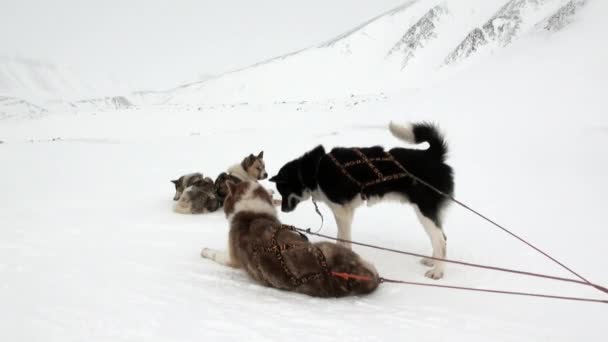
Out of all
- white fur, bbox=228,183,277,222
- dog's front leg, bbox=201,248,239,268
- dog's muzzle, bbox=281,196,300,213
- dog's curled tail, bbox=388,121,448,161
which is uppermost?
dog's curled tail, bbox=388,121,448,161

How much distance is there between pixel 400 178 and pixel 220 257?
194 cm

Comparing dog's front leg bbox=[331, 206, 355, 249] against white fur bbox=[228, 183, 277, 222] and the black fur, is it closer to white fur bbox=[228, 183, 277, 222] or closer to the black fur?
the black fur

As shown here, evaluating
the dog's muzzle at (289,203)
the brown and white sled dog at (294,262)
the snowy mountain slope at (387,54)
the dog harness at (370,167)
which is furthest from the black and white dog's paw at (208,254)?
the snowy mountain slope at (387,54)

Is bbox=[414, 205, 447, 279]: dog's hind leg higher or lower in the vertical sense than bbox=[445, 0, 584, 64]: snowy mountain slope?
lower

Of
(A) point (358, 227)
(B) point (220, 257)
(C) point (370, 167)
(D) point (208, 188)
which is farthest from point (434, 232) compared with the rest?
(D) point (208, 188)

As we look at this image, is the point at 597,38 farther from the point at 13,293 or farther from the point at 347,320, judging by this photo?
the point at 13,293

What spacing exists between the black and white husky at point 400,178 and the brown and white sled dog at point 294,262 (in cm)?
85

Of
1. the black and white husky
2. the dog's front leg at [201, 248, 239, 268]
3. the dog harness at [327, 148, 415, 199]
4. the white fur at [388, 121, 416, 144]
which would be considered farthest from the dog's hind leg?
the dog's front leg at [201, 248, 239, 268]

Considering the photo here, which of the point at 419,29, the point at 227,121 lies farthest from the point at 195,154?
the point at 419,29

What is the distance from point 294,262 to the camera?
2543 millimetres

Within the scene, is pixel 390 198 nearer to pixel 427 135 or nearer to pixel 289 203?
pixel 427 135

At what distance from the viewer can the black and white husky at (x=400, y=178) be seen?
3180mm

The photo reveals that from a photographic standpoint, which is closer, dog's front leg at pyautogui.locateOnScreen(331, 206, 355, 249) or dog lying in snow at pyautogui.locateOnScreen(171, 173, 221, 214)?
dog's front leg at pyautogui.locateOnScreen(331, 206, 355, 249)

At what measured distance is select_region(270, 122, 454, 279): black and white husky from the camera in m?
3.18
